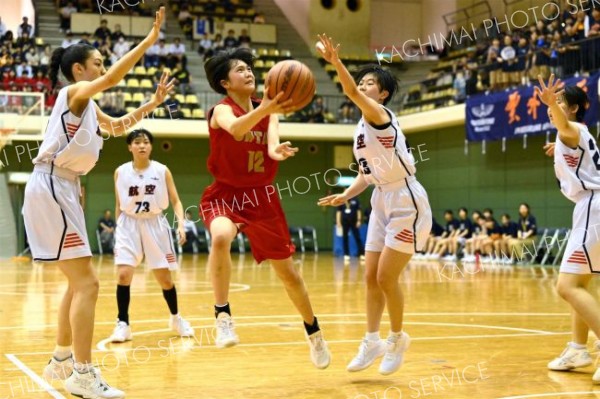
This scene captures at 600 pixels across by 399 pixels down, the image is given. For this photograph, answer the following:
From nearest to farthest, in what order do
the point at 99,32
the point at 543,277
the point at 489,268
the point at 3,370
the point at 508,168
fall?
the point at 3,370 < the point at 543,277 < the point at 489,268 < the point at 508,168 < the point at 99,32

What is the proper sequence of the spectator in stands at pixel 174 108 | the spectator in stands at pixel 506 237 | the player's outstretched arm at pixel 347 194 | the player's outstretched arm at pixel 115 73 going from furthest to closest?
the spectator in stands at pixel 174 108 → the spectator in stands at pixel 506 237 → the player's outstretched arm at pixel 347 194 → the player's outstretched arm at pixel 115 73

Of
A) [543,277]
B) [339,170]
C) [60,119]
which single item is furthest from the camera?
[339,170]

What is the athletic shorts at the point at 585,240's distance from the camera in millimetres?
5777

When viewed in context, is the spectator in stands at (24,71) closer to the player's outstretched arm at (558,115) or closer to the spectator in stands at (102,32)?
the spectator in stands at (102,32)

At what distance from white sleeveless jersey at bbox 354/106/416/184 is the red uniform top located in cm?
73

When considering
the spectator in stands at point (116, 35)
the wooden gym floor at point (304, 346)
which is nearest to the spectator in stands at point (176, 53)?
the spectator in stands at point (116, 35)

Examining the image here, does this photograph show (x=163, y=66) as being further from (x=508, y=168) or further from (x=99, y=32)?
(x=508, y=168)

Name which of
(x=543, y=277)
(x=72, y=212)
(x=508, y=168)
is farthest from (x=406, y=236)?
(x=508, y=168)

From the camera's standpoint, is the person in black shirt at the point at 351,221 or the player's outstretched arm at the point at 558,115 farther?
the person in black shirt at the point at 351,221

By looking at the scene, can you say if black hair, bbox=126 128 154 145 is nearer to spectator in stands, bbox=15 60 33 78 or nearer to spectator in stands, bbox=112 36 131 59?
spectator in stands, bbox=15 60 33 78

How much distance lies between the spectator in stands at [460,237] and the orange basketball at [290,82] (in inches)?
632

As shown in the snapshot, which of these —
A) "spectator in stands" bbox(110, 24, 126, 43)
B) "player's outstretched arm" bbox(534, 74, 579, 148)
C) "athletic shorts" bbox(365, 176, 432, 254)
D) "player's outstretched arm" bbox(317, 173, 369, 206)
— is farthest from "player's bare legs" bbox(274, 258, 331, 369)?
"spectator in stands" bbox(110, 24, 126, 43)

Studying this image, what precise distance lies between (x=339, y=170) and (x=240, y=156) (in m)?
22.4

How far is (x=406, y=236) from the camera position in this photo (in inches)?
229
